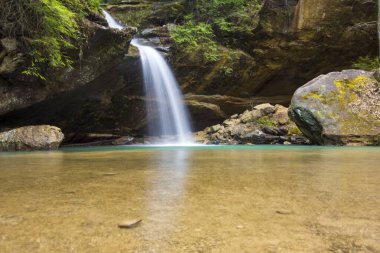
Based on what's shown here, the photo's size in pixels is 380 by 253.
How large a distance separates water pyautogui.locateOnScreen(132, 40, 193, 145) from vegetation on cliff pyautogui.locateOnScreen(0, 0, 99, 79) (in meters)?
4.09

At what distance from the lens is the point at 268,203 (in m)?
1.60

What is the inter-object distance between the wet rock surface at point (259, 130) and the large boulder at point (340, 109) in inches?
57.4

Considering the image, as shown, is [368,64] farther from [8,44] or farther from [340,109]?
[8,44]

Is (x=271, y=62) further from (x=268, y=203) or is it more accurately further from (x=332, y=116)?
(x=268, y=203)

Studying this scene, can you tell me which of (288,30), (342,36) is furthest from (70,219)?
(342,36)

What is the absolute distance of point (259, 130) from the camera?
12242 mm

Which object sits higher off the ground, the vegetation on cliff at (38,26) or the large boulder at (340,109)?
the vegetation on cliff at (38,26)

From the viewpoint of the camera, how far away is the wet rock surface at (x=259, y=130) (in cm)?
1170

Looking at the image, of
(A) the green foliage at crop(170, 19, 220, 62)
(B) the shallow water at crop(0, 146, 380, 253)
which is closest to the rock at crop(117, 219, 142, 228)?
(B) the shallow water at crop(0, 146, 380, 253)

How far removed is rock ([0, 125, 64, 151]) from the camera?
29.6 ft

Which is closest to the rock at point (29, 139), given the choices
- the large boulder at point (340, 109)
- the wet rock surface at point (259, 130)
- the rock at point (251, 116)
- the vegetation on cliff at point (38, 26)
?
the vegetation on cliff at point (38, 26)

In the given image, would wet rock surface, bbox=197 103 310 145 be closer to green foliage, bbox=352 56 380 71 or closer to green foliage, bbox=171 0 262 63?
green foliage, bbox=171 0 262 63

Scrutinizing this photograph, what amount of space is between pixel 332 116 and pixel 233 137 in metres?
4.41

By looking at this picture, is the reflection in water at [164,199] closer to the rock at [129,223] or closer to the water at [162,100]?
the rock at [129,223]
